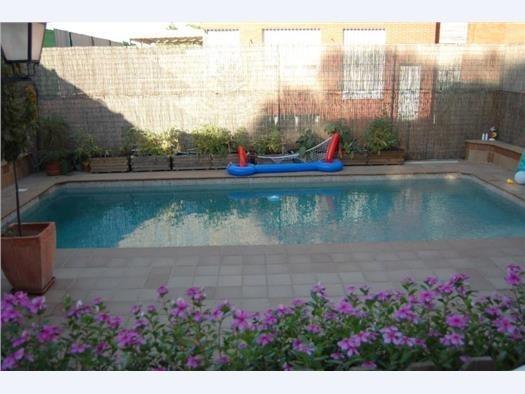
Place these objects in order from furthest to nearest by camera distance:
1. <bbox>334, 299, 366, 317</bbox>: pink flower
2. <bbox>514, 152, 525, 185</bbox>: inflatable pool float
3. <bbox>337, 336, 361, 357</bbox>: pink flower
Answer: <bbox>514, 152, 525, 185</bbox>: inflatable pool float < <bbox>334, 299, 366, 317</bbox>: pink flower < <bbox>337, 336, 361, 357</bbox>: pink flower

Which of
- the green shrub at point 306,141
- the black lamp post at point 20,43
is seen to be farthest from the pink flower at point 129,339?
the green shrub at point 306,141

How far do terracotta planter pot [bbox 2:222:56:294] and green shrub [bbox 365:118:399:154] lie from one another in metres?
7.32

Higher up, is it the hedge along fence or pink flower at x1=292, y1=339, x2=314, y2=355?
the hedge along fence

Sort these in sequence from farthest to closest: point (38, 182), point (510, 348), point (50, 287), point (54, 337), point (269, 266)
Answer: point (38, 182) → point (269, 266) → point (50, 287) → point (510, 348) → point (54, 337)

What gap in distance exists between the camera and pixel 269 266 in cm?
465

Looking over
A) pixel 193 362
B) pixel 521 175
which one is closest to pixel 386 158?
pixel 521 175

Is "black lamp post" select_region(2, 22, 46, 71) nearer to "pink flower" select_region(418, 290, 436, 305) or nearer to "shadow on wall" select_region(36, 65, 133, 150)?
"pink flower" select_region(418, 290, 436, 305)

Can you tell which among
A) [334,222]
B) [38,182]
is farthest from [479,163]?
[38,182]

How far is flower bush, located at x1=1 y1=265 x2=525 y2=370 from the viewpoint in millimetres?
2225

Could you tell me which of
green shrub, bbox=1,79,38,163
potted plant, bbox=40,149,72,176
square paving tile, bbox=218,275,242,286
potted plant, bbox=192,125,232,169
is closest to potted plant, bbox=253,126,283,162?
potted plant, bbox=192,125,232,169

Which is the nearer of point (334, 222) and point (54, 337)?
point (54, 337)

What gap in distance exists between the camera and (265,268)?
15.1 feet

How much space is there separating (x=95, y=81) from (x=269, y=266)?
274 inches

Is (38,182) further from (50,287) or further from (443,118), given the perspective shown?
(443,118)
